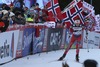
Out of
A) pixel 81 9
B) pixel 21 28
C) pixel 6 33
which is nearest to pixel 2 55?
pixel 6 33

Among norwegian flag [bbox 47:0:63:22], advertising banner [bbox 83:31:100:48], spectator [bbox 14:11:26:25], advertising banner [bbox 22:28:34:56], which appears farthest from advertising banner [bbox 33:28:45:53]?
advertising banner [bbox 83:31:100:48]

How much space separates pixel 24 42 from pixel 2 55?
2674mm

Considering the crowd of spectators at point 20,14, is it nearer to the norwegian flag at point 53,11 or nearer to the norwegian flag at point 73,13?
the norwegian flag at point 53,11

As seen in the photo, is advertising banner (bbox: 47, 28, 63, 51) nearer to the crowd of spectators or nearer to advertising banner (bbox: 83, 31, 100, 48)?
the crowd of spectators

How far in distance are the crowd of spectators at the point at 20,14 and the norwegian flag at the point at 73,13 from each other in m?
1.76

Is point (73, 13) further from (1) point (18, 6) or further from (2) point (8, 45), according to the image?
(2) point (8, 45)

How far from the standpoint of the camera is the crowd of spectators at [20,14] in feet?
35.3

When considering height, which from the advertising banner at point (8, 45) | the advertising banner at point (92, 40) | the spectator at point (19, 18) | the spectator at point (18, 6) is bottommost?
the advertising banner at point (92, 40)

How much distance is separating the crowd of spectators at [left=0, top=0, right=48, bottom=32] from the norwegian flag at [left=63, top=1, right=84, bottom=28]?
176 cm

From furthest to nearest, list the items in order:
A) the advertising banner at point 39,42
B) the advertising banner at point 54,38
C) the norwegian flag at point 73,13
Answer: the norwegian flag at point 73,13, the advertising banner at point 54,38, the advertising banner at point 39,42

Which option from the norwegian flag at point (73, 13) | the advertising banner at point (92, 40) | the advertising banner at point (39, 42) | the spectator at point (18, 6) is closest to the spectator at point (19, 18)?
the spectator at point (18, 6)

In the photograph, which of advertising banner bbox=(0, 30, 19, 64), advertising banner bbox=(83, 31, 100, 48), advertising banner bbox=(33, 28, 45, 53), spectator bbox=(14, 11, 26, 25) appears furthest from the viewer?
advertising banner bbox=(83, 31, 100, 48)

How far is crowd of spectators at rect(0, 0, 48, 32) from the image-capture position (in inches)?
424

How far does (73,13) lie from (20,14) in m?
6.43
